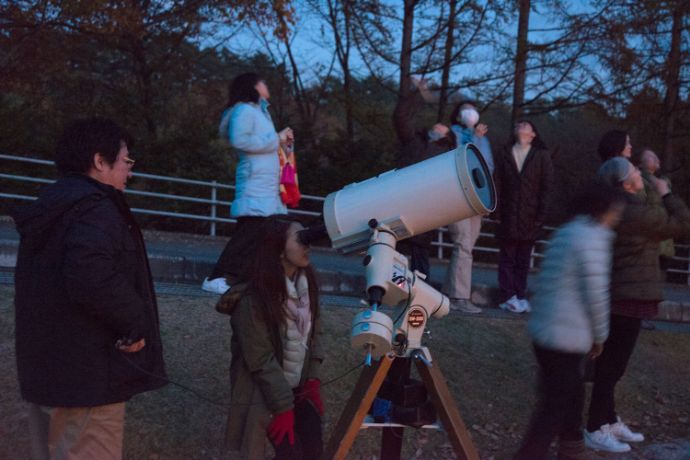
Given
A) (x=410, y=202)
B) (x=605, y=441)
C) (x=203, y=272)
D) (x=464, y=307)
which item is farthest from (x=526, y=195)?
(x=410, y=202)

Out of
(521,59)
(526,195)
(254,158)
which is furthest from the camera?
(521,59)

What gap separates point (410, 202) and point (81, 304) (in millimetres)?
1461

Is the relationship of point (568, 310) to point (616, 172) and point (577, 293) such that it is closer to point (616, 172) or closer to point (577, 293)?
point (577, 293)

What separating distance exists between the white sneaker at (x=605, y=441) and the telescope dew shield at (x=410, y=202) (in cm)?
253

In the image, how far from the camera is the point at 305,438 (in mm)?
3859

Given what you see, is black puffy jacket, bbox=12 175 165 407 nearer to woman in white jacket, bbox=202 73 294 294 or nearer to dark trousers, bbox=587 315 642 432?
woman in white jacket, bbox=202 73 294 294

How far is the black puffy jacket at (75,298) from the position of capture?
3143 millimetres

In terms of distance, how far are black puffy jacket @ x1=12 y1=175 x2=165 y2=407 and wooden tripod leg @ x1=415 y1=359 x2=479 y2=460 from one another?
129 centimetres

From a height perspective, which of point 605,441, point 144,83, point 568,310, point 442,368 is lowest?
point 605,441

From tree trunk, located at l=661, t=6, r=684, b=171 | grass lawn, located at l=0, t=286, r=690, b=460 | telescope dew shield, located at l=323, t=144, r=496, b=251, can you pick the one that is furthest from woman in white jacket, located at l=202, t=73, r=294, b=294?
tree trunk, located at l=661, t=6, r=684, b=171

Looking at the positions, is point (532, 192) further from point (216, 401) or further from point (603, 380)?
point (216, 401)

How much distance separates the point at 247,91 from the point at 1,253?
11.2 feet

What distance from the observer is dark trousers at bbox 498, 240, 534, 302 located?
8047mm

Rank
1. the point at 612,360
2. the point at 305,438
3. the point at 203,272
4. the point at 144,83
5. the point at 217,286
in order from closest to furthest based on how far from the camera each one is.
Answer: the point at 305,438 → the point at 612,360 → the point at 217,286 → the point at 203,272 → the point at 144,83
